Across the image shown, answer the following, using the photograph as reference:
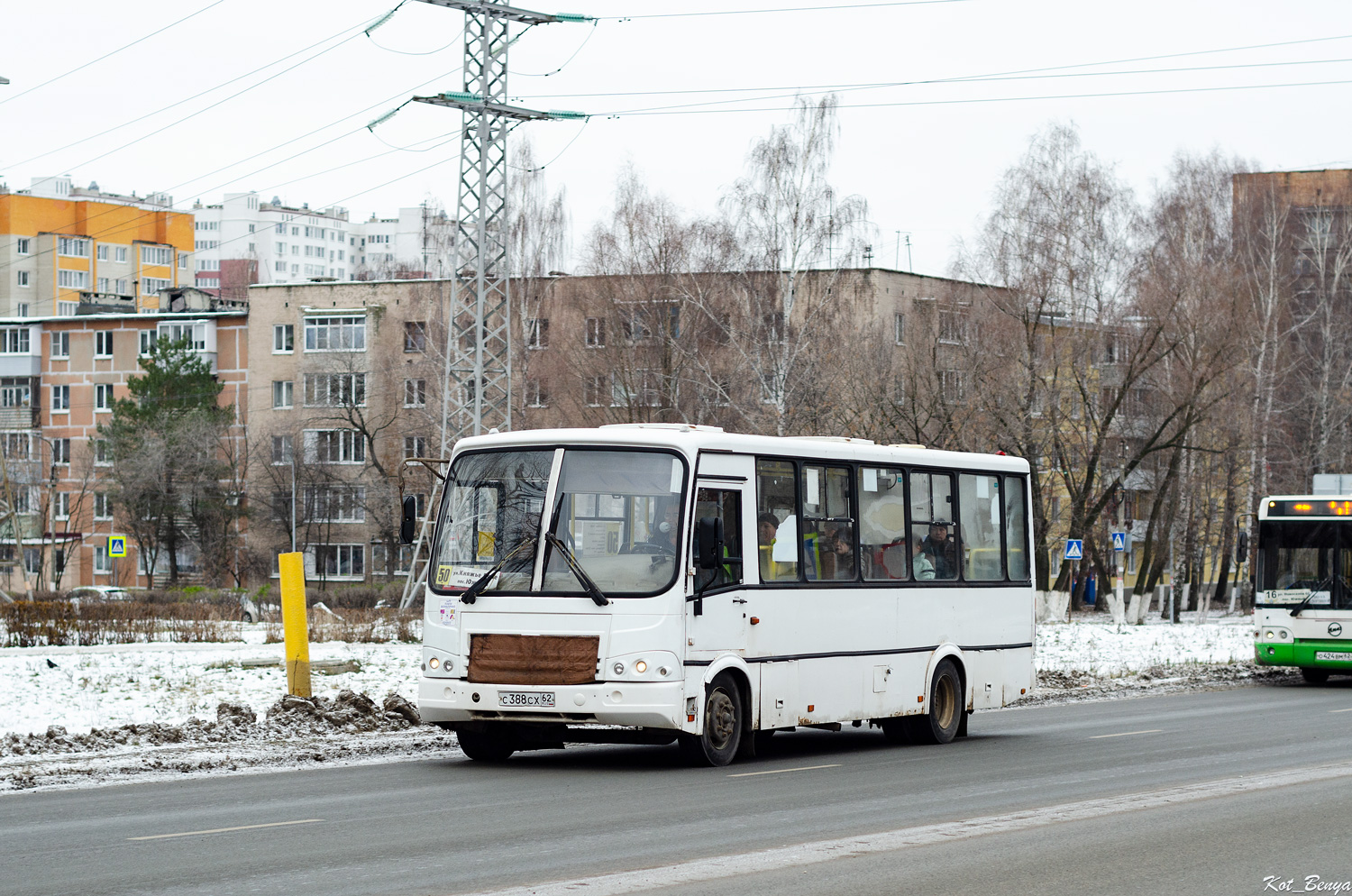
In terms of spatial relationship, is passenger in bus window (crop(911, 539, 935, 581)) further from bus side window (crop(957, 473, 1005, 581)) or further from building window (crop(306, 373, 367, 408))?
building window (crop(306, 373, 367, 408))

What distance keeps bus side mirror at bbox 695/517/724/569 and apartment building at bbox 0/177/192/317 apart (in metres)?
112

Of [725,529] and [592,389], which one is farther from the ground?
[592,389]

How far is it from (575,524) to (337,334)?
240 ft

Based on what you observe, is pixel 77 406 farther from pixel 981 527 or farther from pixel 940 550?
pixel 940 550

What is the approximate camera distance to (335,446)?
84625 mm

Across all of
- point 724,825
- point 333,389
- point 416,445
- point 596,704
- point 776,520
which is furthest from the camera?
point 333,389

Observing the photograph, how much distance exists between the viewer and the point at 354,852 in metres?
9.74

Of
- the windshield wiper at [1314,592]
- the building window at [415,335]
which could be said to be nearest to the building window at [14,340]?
the building window at [415,335]

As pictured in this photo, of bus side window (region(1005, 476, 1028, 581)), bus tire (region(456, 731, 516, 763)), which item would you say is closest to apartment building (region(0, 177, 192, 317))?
bus side window (region(1005, 476, 1028, 581))

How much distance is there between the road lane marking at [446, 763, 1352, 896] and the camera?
866 cm

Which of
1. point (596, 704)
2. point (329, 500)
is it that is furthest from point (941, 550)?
point (329, 500)

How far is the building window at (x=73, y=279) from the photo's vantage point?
131 metres

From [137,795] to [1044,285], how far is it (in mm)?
42000

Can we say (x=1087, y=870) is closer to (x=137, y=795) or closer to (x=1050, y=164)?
(x=137, y=795)
